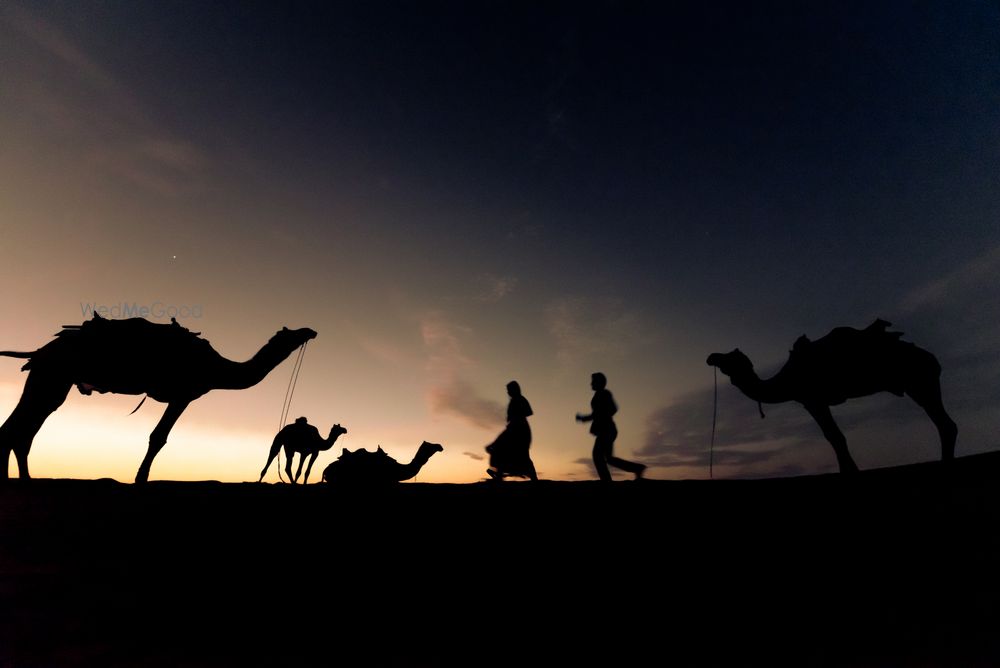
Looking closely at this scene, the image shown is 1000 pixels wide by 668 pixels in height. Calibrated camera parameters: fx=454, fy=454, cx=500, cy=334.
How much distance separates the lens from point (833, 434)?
8758 millimetres

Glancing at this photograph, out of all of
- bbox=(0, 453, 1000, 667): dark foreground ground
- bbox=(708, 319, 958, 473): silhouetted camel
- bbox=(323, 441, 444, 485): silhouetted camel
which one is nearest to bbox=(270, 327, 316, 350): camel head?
bbox=(323, 441, 444, 485): silhouetted camel

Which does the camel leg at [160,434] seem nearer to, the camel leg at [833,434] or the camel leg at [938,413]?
the camel leg at [833,434]

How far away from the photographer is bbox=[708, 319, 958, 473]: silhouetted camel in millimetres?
8930

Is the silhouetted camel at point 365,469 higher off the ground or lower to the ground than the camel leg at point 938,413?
lower

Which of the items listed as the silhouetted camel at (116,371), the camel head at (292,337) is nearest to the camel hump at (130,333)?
the silhouetted camel at (116,371)

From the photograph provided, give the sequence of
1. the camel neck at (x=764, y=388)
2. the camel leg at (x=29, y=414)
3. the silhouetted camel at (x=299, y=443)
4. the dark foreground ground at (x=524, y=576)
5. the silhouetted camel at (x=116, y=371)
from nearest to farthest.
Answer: the dark foreground ground at (x=524, y=576)
the camel leg at (x=29, y=414)
the silhouetted camel at (x=116, y=371)
the camel neck at (x=764, y=388)
the silhouetted camel at (x=299, y=443)

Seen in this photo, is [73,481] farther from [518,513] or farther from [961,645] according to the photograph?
[961,645]

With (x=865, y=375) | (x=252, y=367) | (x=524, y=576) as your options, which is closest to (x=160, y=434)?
(x=252, y=367)

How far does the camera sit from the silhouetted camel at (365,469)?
33.1 ft

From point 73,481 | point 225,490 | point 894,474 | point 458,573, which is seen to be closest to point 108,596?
Result: point 458,573

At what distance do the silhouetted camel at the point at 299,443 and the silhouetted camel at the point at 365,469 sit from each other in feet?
14.4

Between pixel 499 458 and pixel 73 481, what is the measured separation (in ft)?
21.0

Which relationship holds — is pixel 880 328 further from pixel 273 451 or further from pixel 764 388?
pixel 273 451

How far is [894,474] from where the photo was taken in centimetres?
439
